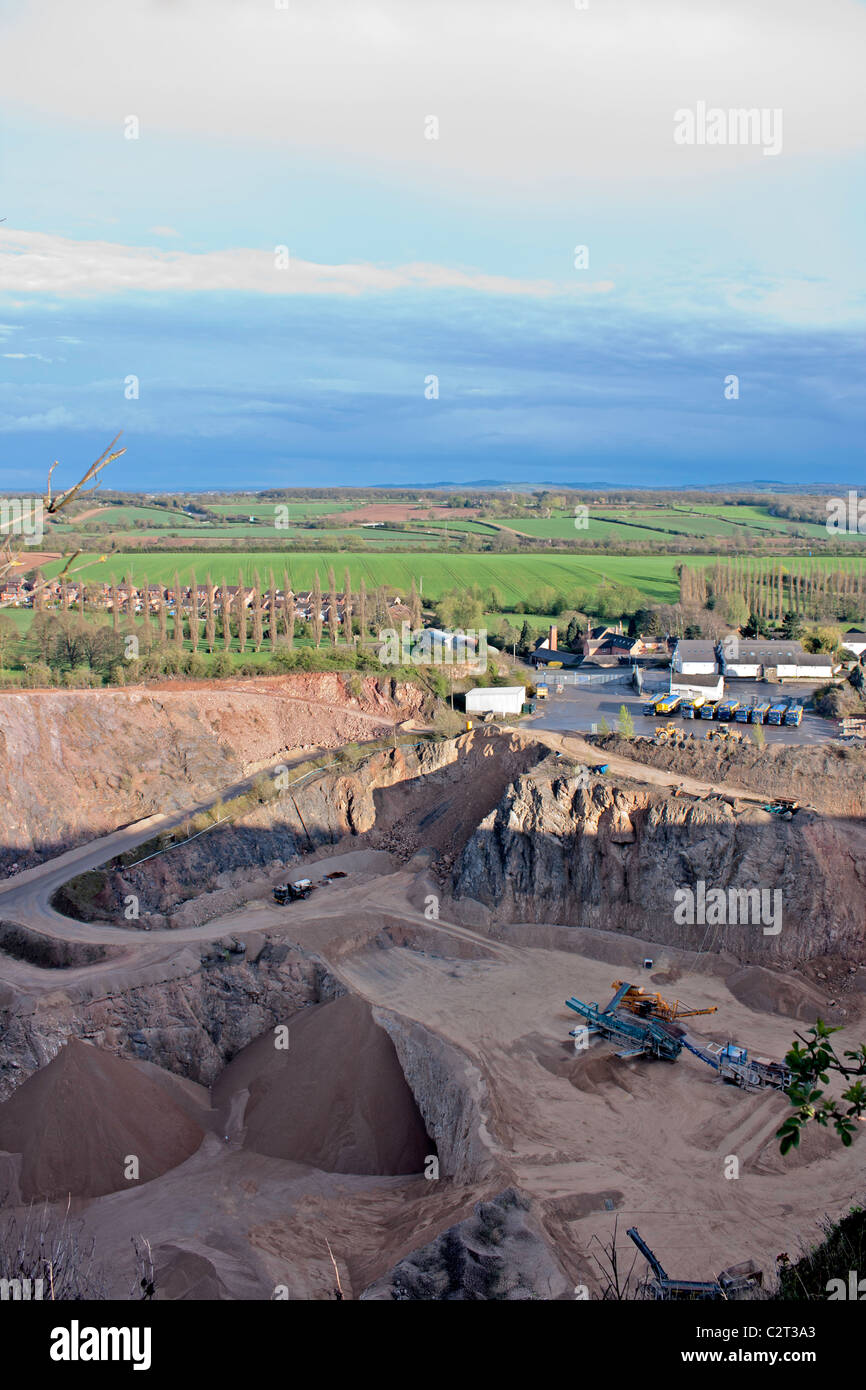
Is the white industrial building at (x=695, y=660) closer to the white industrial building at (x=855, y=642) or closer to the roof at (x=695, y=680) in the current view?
the roof at (x=695, y=680)

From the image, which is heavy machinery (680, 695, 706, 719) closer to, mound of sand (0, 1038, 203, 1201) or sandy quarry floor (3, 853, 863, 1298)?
sandy quarry floor (3, 853, 863, 1298)

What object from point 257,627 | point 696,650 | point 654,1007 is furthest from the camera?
point 257,627

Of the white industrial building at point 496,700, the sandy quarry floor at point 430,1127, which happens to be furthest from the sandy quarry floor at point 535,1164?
the white industrial building at point 496,700

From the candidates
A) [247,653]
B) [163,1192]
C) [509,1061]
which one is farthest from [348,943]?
[247,653]

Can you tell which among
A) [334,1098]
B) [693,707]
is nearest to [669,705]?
[693,707]

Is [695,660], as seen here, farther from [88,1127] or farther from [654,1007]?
[88,1127]
